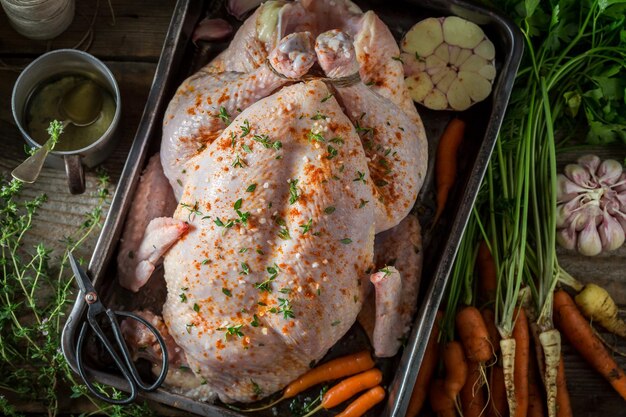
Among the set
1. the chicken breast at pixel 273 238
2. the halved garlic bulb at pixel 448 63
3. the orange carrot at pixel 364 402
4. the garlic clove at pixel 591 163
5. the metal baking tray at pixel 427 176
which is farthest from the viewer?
the garlic clove at pixel 591 163

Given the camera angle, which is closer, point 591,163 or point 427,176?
point 427,176

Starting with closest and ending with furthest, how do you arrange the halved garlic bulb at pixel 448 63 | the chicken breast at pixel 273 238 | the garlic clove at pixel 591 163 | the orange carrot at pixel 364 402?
the chicken breast at pixel 273 238, the orange carrot at pixel 364 402, the halved garlic bulb at pixel 448 63, the garlic clove at pixel 591 163

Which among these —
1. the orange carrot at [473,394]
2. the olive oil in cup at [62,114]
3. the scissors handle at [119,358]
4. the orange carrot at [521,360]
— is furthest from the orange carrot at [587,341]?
the olive oil in cup at [62,114]

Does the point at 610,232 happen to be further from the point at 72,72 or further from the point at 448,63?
the point at 72,72

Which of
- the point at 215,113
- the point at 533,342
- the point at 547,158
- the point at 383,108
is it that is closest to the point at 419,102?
the point at 383,108

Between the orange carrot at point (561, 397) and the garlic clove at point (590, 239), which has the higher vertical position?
the garlic clove at point (590, 239)

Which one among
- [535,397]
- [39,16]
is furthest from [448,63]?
[39,16]

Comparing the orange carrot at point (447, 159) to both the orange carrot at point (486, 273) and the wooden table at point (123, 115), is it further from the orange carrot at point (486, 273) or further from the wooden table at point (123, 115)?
the wooden table at point (123, 115)
